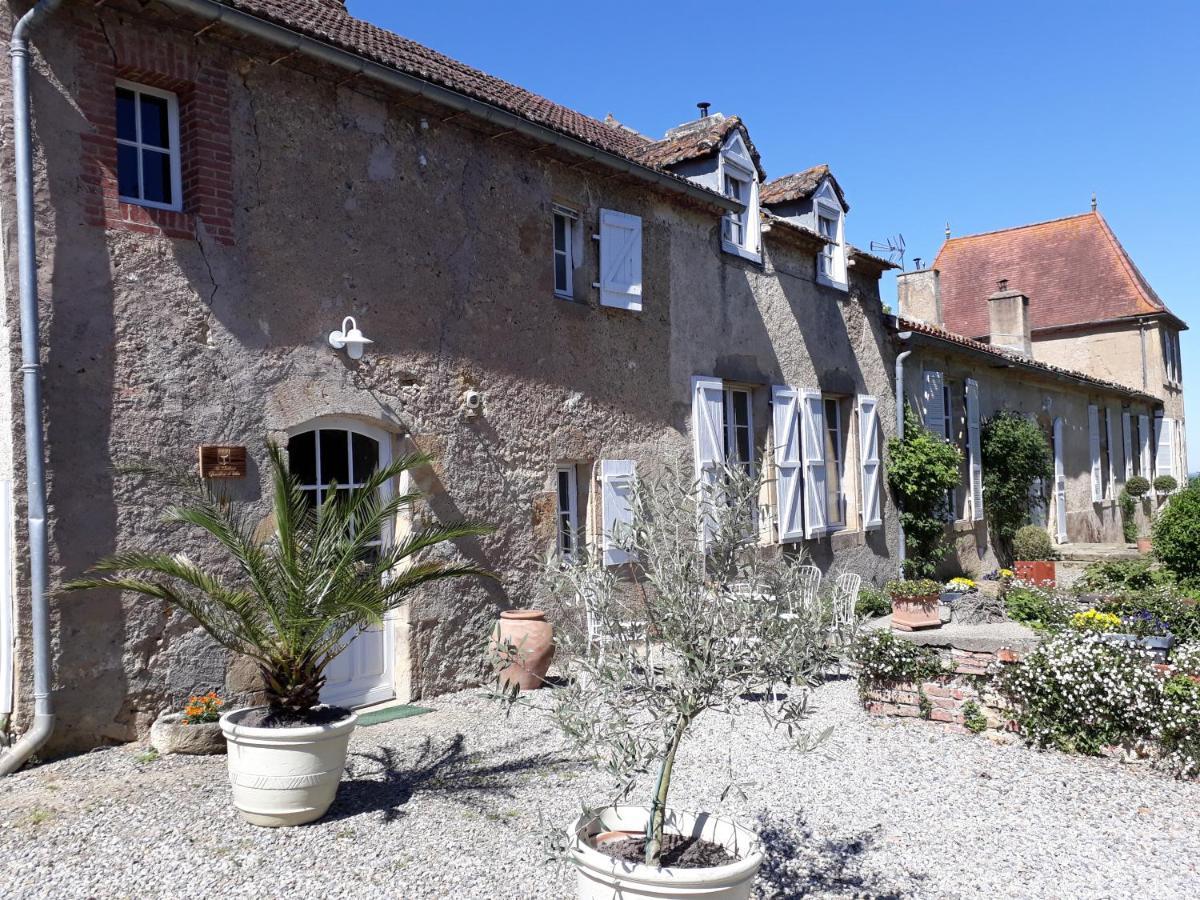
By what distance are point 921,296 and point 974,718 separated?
546 inches

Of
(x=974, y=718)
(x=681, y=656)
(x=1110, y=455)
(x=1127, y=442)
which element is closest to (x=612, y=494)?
(x=974, y=718)

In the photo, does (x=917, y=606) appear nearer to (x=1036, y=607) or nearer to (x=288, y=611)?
(x=1036, y=607)

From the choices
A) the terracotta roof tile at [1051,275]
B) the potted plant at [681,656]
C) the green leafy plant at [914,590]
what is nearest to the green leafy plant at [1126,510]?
the terracotta roof tile at [1051,275]

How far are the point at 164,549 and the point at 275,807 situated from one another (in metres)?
1.92

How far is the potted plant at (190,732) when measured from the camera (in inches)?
210

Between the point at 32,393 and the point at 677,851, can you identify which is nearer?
the point at 677,851

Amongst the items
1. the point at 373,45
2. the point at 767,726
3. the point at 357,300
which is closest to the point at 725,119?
the point at 373,45

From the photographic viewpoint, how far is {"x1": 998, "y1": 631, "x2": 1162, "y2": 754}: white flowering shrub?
215 inches

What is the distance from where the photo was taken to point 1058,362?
80.4ft

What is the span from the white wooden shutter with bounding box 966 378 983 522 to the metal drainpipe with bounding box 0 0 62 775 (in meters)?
12.6

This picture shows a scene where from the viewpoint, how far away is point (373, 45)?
7418 mm

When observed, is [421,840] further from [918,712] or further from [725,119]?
[725,119]

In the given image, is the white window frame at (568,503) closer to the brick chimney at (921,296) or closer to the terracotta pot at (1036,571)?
the terracotta pot at (1036,571)

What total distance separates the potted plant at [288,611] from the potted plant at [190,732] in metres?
0.52
